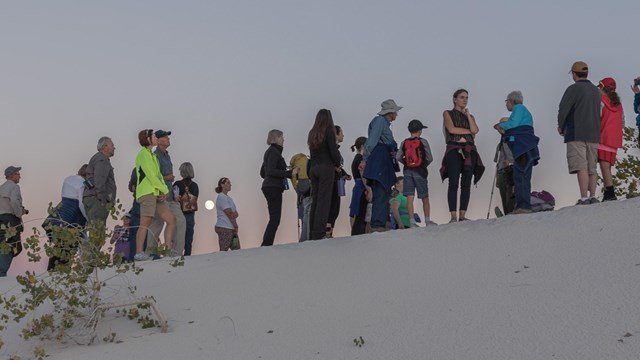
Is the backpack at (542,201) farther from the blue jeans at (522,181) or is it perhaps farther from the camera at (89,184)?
the camera at (89,184)

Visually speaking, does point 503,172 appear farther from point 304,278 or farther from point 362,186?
point 304,278

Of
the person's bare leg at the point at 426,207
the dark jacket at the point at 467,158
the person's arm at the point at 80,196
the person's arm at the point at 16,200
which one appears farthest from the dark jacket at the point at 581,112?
the person's arm at the point at 16,200

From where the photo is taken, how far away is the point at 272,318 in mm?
6684

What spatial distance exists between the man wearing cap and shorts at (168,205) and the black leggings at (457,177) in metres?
3.40

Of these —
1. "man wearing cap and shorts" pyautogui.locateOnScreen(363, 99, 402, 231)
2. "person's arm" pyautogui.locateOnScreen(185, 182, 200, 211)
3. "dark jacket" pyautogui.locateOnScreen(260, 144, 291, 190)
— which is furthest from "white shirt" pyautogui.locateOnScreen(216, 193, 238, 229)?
"man wearing cap and shorts" pyautogui.locateOnScreen(363, 99, 402, 231)

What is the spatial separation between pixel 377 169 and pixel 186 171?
127 inches

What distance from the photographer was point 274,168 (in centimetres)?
995

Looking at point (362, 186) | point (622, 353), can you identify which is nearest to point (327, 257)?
point (362, 186)

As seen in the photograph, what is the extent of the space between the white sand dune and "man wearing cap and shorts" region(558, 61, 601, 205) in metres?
0.50

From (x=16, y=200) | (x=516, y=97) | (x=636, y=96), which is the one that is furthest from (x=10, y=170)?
(x=636, y=96)

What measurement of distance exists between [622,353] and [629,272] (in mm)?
1655

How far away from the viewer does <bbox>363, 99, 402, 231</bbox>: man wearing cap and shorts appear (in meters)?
9.59

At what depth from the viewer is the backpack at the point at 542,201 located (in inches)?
391

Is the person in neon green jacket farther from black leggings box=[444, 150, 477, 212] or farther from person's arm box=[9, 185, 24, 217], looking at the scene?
black leggings box=[444, 150, 477, 212]
